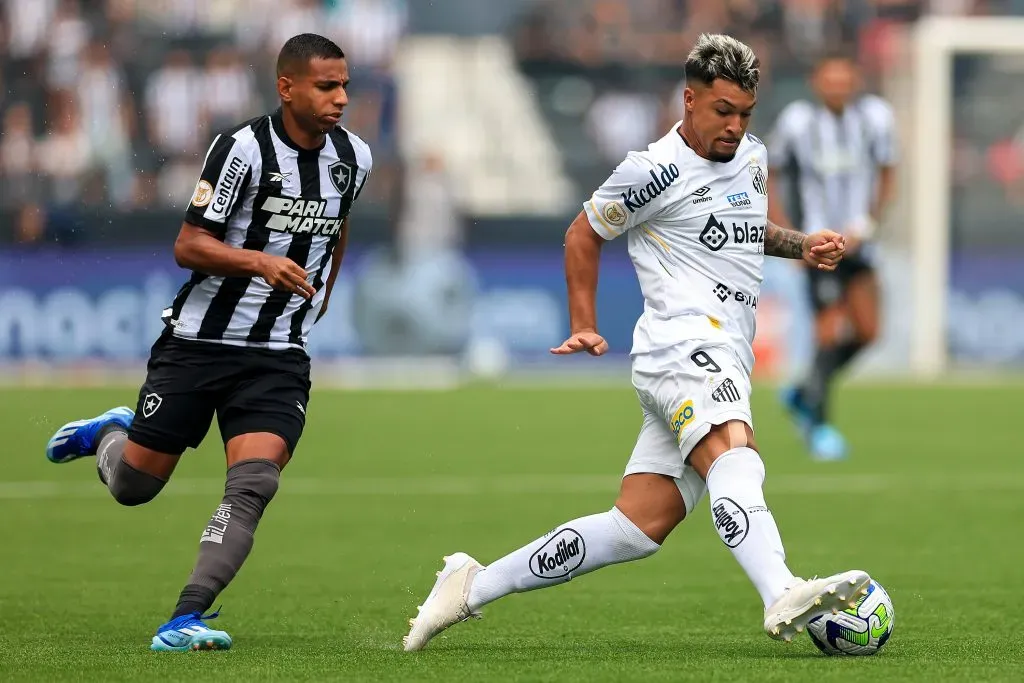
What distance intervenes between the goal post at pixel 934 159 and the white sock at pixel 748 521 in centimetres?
1492

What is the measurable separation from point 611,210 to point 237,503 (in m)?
1.42

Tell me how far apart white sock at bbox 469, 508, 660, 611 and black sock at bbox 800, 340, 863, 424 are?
21.8 ft

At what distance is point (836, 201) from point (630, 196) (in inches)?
295

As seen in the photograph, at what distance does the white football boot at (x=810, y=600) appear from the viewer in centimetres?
457

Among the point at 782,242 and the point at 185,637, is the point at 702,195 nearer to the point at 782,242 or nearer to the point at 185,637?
the point at 782,242

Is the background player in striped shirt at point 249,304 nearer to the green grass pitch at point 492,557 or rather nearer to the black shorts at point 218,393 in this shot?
the black shorts at point 218,393

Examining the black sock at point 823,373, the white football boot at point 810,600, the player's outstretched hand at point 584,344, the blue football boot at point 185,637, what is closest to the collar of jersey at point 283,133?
the player's outstretched hand at point 584,344

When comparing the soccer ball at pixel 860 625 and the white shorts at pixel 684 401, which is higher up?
the white shorts at pixel 684 401

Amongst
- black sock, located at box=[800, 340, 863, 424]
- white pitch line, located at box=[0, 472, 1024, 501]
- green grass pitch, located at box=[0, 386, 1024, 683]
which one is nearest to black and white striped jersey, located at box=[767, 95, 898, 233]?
black sock, located at box=[800, 340, 863, 424]

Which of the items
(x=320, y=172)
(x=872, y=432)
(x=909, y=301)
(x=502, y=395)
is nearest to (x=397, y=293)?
(x=502, y=395)

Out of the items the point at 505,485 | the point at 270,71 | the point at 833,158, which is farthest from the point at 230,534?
the point at 270,71

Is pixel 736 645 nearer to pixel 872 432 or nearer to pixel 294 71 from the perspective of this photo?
pixel 294 71

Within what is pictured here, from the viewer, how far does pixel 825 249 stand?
17.4 feet

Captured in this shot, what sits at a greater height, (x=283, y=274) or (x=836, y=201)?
(x=283, y=274)
